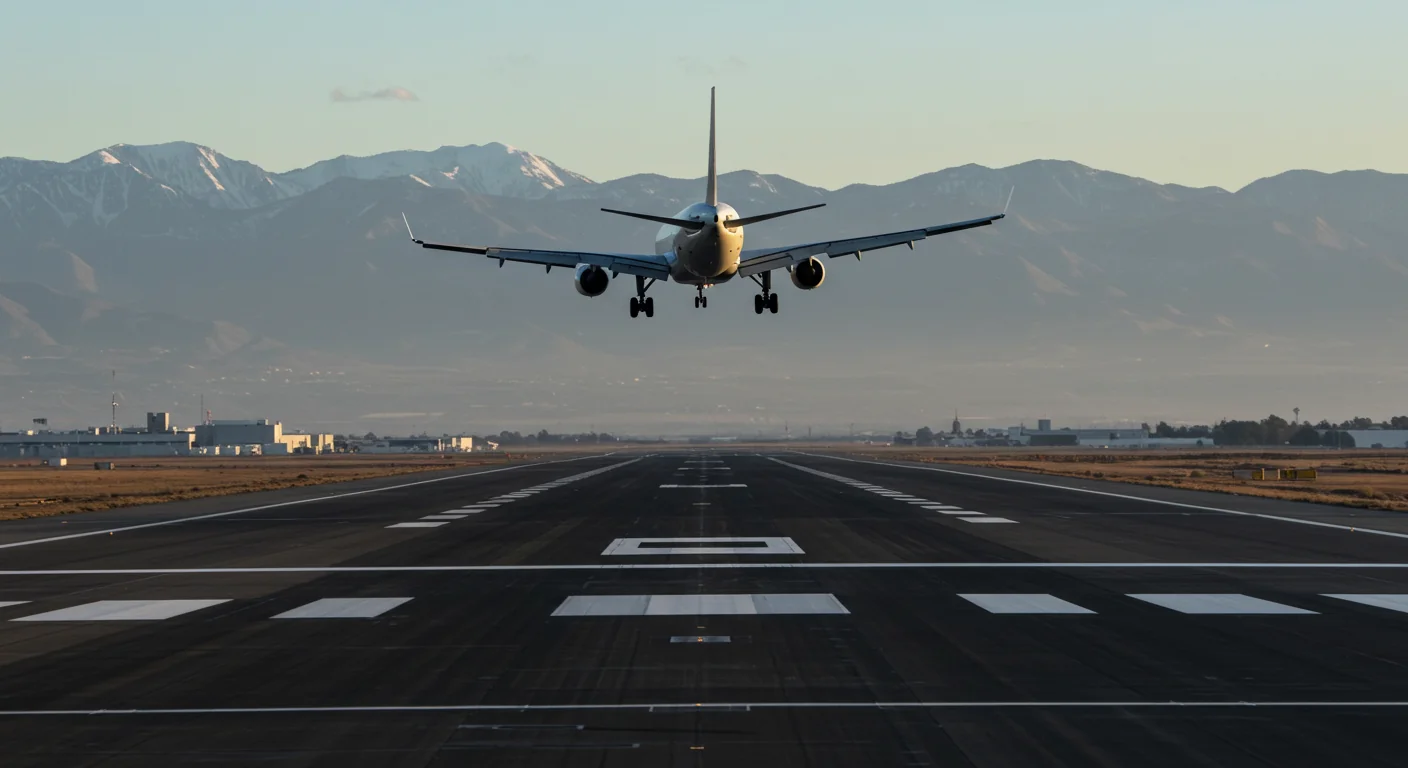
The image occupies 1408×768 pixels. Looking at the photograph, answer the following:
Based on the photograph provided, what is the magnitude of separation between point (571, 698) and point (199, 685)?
3751mm

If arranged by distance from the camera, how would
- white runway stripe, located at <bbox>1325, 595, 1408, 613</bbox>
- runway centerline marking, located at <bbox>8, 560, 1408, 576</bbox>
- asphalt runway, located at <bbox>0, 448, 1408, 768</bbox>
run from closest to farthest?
asphalt runway, located at <bbox>0, 448, 1408, 768</bbox> < white runway stripe, located at <bbox>1325, 595, 1408, 613</bbox> < runway centerline marking, located at <bbox>8, 560, 1408, 576</bbox>

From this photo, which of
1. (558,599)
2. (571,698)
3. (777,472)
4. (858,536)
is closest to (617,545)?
(858,536)

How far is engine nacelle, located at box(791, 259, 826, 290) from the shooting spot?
181 feet

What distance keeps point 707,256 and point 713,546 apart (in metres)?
21.3

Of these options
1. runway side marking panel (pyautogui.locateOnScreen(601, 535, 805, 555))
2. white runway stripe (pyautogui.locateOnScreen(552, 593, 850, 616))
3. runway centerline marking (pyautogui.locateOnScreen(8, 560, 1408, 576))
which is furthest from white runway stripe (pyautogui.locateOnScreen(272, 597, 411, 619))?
runway side marking panel (pyautogui.locateOnScreen(601, 535, 805, 555))

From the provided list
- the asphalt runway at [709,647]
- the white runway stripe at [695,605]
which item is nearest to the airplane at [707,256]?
the asphalt runway at [709,647]

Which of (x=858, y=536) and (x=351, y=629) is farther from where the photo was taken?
(x=858, y=536)

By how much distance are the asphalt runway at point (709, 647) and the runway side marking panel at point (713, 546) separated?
0.16 metres

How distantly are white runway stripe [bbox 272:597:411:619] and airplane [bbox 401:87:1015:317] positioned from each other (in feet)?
95.6

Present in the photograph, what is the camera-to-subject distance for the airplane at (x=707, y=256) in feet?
168

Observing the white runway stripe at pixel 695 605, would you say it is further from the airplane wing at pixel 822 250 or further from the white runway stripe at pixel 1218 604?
the airplane wing at pixel 822 250

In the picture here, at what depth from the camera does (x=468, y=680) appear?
14.8 meters

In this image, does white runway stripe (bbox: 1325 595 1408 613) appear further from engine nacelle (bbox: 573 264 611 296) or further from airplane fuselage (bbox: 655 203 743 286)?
engine nacelle (bbox: 573 264 611 296)

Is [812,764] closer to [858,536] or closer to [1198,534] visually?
[858,536]
